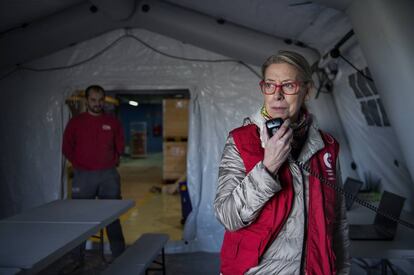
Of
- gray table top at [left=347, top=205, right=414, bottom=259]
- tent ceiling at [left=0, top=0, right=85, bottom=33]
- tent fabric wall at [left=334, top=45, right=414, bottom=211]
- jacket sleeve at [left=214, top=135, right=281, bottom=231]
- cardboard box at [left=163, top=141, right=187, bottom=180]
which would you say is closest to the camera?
jacket sleeve at [left=214, top=135, right=281, bottom=231]

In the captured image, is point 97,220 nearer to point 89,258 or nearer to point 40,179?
point 89,258

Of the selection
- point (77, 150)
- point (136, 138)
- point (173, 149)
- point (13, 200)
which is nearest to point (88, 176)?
point (77, 150)

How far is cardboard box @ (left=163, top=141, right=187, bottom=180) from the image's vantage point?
306 inches

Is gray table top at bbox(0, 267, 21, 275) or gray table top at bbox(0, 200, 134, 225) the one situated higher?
gray table top at bbox(0, 200, 134, 225)

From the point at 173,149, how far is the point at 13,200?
155 inches

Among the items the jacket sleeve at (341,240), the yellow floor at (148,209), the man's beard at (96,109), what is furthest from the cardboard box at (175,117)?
the jacket sleeve at (341,240)

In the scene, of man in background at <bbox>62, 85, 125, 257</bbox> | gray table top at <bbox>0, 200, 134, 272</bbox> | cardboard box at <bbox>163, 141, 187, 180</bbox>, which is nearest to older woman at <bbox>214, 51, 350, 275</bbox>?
gray table top at <bbox>0, 200, 134, 272</bbox>

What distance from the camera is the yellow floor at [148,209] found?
499 cm

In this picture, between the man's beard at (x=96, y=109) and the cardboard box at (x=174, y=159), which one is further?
the cardboard box at (x=174, y=159)

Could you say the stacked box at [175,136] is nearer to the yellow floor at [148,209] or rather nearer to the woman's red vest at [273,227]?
the yellow floor at [148,209]

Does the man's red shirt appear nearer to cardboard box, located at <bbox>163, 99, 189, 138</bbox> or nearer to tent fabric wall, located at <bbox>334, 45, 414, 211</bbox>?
tent fabric wall, located at <bbox>334, 45, 414, 211</bbox>

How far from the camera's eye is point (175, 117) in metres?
7.46

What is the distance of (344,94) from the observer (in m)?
3.26

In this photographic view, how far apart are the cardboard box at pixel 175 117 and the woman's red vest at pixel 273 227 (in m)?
6.23
